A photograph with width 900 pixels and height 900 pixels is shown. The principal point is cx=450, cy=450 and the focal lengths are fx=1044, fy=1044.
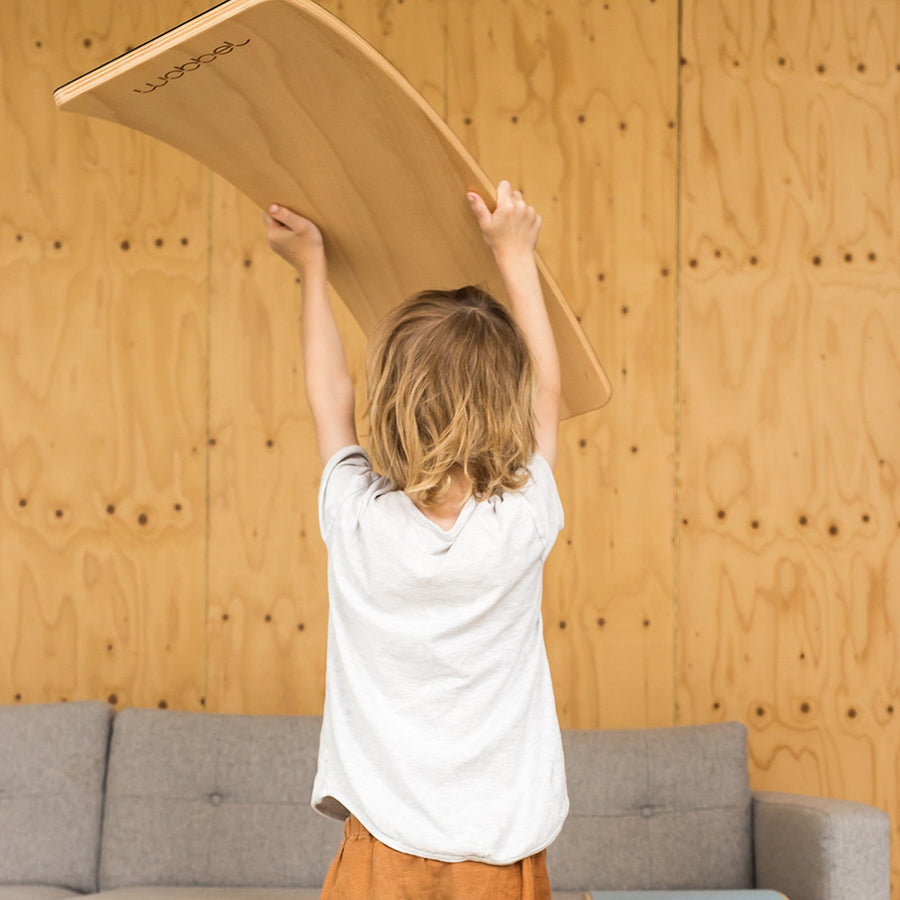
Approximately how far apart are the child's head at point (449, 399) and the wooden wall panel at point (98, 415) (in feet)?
6.35

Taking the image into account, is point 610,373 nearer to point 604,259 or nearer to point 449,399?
point 604,259

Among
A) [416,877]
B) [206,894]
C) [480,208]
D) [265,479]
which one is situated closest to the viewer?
[416,877]

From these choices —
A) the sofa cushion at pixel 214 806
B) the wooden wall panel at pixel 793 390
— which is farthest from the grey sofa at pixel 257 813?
the wooden wall panel at pixel 793 390

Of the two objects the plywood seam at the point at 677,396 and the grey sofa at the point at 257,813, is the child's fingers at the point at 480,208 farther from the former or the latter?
the plywood seam at the point at 677,396

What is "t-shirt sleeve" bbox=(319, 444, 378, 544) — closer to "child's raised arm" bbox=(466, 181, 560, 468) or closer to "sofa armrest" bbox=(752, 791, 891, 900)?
"child's raised arm" bbox=(466, 181, 560, 468)

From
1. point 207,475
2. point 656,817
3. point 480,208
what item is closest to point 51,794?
point 207,475

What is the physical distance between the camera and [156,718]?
2.61 meters

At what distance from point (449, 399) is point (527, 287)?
229mm

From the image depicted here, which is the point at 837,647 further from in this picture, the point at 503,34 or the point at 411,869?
the point at 411,869

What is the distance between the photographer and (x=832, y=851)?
223 cm

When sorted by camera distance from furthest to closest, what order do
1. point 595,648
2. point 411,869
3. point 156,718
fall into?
1. point 595,648
2. point 156,718
3. point 411,869

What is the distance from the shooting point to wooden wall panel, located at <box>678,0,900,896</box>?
3004mm

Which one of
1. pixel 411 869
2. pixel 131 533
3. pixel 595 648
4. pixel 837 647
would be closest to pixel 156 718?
pixel 131 533

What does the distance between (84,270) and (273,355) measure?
605 mm
